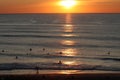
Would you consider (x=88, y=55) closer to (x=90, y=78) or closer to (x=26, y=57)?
(x=26, y=57)

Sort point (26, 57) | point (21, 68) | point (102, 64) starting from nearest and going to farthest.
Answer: point (21, 68) → point (102, 64) → point (26, 57)

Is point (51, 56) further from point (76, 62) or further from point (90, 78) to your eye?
point (90, 78)

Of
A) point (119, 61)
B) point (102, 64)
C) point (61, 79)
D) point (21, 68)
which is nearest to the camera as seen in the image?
point (61, 79)

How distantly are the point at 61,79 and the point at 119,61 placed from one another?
1388 cm

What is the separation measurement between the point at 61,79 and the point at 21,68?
27.1 ft

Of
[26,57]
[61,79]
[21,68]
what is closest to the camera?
[61,79]

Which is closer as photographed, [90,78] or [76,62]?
[90,78]

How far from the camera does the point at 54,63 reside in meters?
31.3

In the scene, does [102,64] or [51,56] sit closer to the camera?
[102,64]

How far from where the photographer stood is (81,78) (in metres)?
20.5

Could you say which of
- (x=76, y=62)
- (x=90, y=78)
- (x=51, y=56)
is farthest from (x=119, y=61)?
(x=90, y=78)

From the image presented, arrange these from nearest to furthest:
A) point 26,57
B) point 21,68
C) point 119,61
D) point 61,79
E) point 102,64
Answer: point 61,79
point 21,68
point 102,64
point 119,61
point 26,57

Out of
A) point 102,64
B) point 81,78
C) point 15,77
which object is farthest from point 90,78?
point 102,64

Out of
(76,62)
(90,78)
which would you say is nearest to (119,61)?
(76,62)
